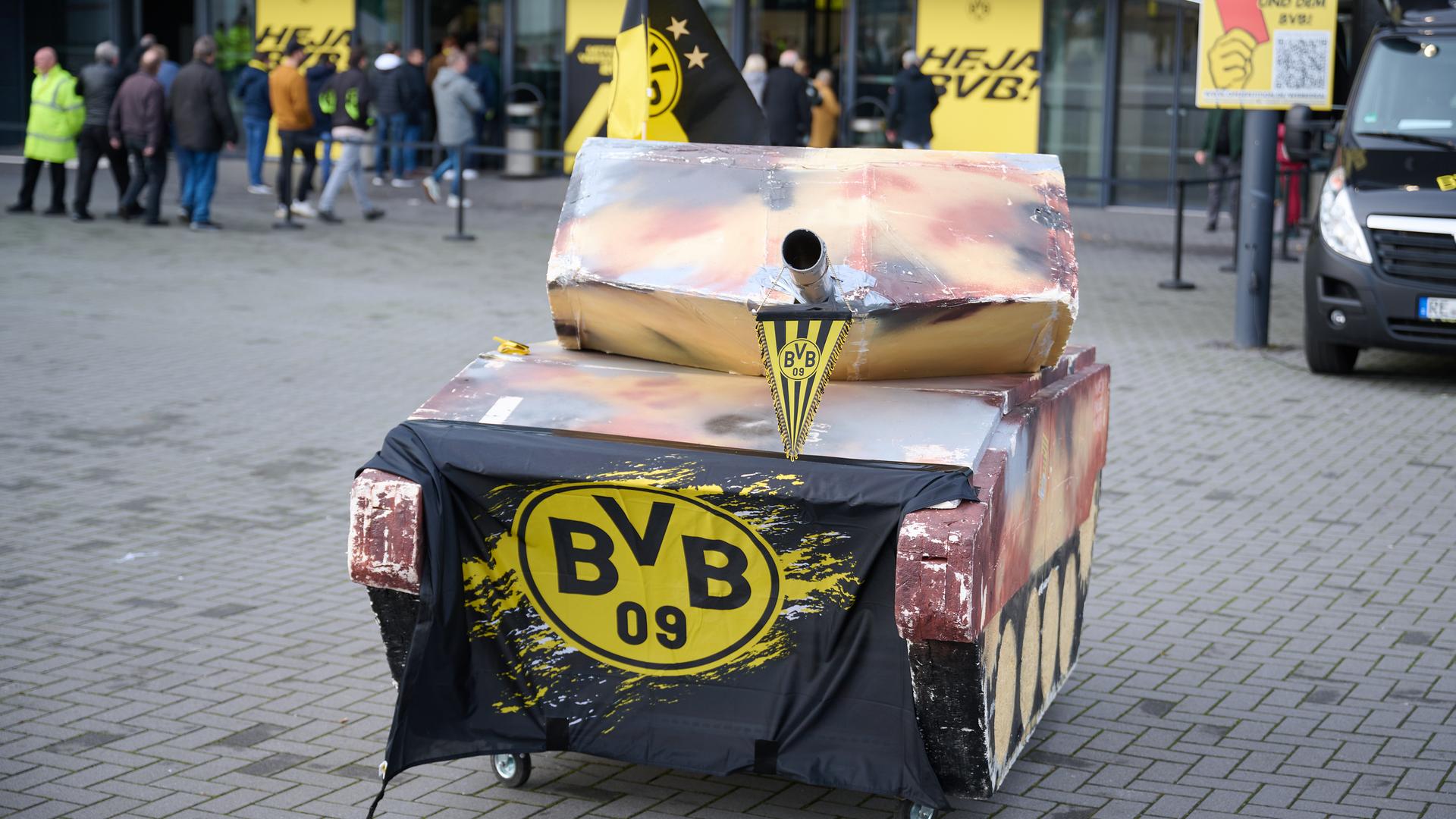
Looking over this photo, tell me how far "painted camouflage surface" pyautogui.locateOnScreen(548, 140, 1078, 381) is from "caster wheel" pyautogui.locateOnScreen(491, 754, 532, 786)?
1.20 m

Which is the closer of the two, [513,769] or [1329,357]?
[513,769]

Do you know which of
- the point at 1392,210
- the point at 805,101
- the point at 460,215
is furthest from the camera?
the point at 805,101

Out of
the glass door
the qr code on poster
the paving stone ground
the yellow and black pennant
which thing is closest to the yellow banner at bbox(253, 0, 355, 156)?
the glass door

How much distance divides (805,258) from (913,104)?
663 inches

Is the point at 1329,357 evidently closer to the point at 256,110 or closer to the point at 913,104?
the point at 913,104

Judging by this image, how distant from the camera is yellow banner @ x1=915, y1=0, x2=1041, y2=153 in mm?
22031

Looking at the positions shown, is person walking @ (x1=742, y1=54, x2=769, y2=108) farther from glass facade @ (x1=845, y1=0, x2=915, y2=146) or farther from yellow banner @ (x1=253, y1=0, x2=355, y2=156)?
yellow banner @ (x1=253, y1=0, x2=355, y2=156)

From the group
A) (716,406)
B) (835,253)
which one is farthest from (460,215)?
(716,406)

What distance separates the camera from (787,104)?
1980cm

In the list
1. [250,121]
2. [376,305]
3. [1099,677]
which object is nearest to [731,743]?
[1099,677]

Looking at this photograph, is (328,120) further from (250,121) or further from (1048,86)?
(1048,86)

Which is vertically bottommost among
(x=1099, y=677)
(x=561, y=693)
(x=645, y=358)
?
(x=1099, y=677)

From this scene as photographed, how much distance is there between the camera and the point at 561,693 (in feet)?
13.8

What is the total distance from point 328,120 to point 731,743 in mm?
19408
